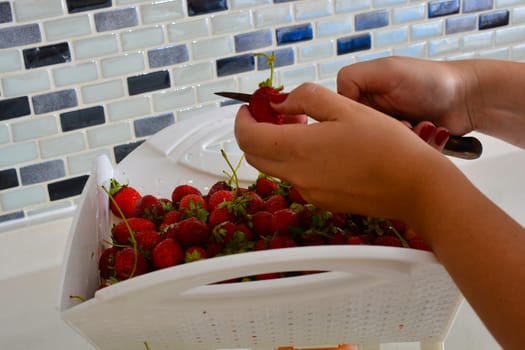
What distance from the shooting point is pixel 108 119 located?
1.31 meters

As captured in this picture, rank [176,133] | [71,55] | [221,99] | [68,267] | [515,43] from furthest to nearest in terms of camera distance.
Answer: [515,43]
[221,99]
[71,55]
[176,133]
[68,267]

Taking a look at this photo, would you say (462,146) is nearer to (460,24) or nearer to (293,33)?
(293,33)

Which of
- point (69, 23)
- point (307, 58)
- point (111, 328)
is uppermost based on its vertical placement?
point (69, 23)

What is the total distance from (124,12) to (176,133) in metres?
0.28

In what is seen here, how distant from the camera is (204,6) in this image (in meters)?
1.32

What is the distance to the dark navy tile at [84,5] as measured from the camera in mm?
Result: 1219

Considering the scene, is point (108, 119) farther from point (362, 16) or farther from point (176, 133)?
point (362, 16)

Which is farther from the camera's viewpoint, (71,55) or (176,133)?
(71,55)

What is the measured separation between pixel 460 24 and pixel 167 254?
103 cm

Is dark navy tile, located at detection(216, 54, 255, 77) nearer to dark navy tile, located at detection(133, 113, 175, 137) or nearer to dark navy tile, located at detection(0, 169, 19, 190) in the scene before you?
dark navy tile, located at detection(133, 113, 175, 137)

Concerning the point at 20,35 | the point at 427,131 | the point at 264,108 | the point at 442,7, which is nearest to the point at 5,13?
the point at 20,35

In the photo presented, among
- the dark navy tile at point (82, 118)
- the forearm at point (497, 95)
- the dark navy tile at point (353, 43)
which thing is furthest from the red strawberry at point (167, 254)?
the dark navy tile at point (353, 43)

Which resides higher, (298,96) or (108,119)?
(298,96)

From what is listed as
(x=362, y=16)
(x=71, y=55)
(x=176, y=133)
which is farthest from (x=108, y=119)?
(x=362, y=16)
